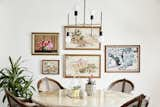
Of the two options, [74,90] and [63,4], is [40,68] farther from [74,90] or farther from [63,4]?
[74,90]

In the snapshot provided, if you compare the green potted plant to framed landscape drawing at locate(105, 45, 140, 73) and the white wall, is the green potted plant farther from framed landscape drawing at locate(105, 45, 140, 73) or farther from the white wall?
framed landscape drawing at locate(105, 45, 140, 73)

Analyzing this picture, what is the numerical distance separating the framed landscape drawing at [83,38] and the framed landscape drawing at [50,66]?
370mm

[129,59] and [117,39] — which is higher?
[117,39]

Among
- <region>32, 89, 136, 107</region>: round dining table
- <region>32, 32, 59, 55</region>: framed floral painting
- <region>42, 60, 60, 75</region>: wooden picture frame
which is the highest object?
<region>32, 32, 59, 55</region>: framed floral painting

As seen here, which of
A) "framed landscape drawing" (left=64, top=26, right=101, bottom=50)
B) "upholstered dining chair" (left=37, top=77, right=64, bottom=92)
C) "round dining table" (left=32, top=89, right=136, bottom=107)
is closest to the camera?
"round dining table" (left=32, top=89, right=136, bottom=107)

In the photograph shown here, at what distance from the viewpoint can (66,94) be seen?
4.05 metres

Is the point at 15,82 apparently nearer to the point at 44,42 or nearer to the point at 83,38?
the point at 44,42

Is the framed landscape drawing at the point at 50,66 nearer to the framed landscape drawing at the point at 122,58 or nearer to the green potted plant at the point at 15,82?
the green potted plant at the point at 15,82

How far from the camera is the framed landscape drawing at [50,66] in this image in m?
5.32

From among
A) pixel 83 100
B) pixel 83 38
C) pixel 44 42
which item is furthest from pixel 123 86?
pixel 44 42

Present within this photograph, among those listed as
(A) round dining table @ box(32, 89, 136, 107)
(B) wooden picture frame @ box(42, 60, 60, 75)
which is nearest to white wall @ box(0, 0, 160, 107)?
(B) wooden picture frame @ box(42, 60, 60, 75)

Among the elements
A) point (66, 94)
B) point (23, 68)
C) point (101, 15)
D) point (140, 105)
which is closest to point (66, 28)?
point (101, 15)

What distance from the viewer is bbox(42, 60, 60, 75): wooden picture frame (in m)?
5.32

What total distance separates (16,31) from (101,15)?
1661mm
